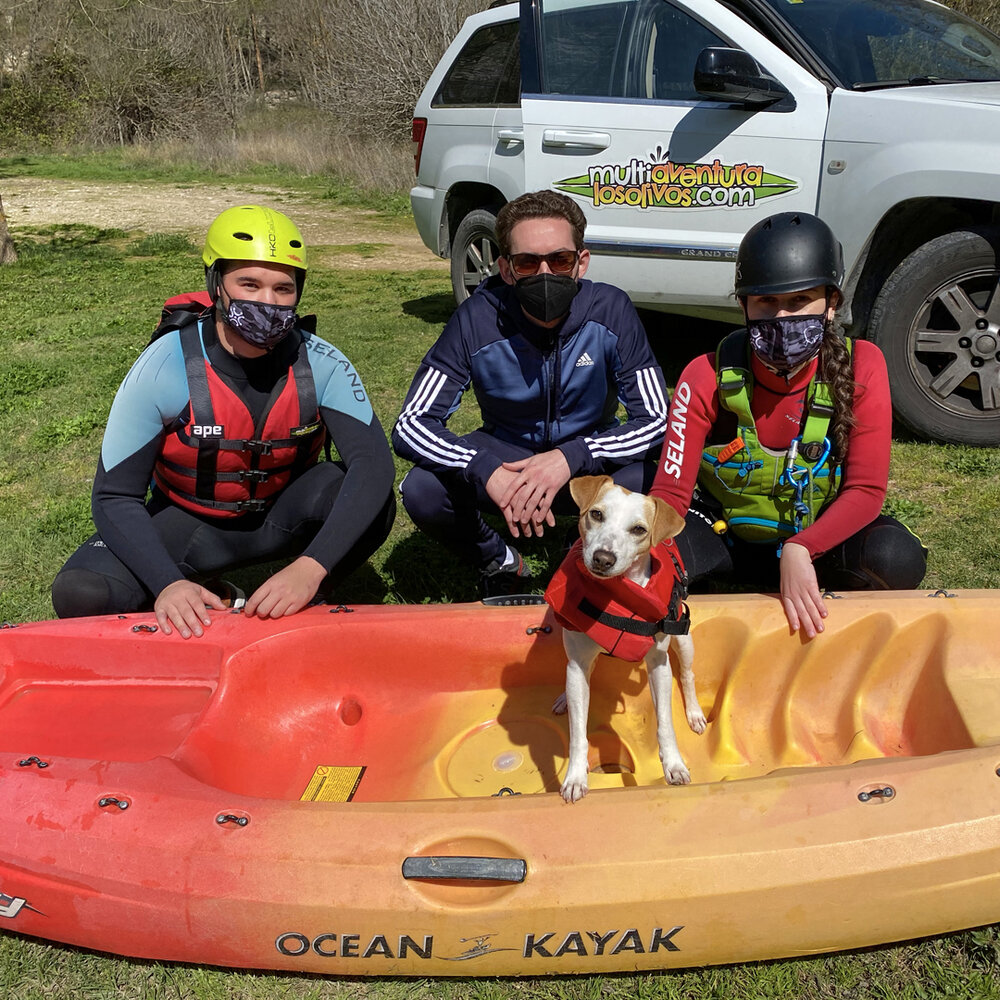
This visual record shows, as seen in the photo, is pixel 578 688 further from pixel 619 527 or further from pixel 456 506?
pixel 456 506

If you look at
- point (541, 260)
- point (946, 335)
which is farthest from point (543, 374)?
point (946, 335)

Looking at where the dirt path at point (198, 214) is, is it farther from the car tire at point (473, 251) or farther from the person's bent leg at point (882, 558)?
the person's bent leg at point (882, 558)

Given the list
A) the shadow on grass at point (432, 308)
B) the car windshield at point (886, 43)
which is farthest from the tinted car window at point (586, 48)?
the shadow on grass at point (432, 308)

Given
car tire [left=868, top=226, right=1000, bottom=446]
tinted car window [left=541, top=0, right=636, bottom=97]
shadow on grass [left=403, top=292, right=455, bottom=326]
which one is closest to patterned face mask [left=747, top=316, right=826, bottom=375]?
car tire [left=868, top=226, right=1000, bottom=446]

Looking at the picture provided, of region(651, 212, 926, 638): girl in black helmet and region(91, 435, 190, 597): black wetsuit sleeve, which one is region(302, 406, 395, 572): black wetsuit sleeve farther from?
region(651, 212, 926, 638): girl in black helmet

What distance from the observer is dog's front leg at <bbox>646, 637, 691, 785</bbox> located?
2.79m

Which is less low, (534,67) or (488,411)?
(534,67)

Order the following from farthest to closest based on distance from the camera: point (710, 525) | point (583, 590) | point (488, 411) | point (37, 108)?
point (37, 108) < point (488, 411) < point (710, 525) < point (583, 590)

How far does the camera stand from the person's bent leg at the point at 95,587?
11.3ft

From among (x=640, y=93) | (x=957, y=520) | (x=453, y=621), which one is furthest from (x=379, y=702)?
(x=640, y=93)

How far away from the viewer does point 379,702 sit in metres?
3.41

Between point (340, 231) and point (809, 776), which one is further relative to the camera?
point (340, 231)

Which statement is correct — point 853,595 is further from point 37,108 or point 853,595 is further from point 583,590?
point 37,108

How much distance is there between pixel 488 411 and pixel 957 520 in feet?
8.39
